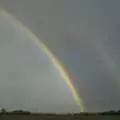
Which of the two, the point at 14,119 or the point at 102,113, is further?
the point at 102,113

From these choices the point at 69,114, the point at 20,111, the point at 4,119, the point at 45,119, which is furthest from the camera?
the point at 20,111

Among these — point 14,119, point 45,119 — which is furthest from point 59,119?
point 14,119

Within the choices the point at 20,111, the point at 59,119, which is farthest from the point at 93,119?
the point at 20,111

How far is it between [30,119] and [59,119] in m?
10.7

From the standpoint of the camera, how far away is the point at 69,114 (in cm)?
12506

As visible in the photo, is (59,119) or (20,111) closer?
(59,119)

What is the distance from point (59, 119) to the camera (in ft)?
357

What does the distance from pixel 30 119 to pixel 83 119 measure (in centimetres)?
1393

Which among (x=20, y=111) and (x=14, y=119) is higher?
(x=20, y=111)

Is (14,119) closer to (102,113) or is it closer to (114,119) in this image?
(114,119)

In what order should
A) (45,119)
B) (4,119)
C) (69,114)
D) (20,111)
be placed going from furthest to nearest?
(20,111)
(69,114)
(45,119)
(4,119)

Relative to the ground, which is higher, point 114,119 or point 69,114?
point 69,114

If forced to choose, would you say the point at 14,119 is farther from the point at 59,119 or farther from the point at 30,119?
the point at 59,119

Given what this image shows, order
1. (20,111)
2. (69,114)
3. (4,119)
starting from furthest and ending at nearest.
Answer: (20,111)
(69,114)
(4,119)
